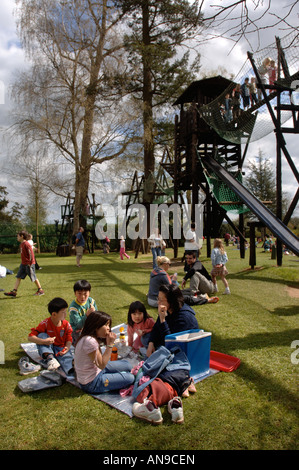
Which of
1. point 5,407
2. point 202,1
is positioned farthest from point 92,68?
point 5,407

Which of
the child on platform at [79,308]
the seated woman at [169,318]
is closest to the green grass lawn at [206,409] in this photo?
the seated woman at [169,318]

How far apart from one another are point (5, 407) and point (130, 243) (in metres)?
26.2

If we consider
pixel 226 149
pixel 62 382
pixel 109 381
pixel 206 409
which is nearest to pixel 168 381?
pixel 206 409

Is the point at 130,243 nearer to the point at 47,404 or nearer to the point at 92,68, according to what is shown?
the point at 92,68

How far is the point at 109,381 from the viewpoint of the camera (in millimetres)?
3852

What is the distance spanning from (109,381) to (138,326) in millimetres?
1392

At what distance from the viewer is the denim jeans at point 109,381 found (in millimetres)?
3828

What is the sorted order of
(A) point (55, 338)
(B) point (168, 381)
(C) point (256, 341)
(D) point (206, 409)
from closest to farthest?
(D) point (206, 409), (B) point (168, 381), (A) point (55, 338), (C) point (256, 341)

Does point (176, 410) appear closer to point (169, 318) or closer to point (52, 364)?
point (169, 318)

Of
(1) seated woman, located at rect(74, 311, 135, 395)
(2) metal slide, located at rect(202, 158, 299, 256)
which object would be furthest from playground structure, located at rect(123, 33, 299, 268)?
(1) seated woman, located at rect(74, 311, 135, 395)

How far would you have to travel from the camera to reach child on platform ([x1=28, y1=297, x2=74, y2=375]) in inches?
177

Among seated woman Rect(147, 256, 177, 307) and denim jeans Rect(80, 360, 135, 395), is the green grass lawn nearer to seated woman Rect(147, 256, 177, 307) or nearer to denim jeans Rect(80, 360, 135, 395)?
denim jeans Rect(80, 360, 135, 395)

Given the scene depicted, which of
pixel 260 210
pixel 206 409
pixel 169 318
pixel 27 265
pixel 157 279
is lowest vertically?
pixel 206 409

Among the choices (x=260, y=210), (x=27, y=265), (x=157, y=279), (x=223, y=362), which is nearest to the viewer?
(x=223, y=362)
